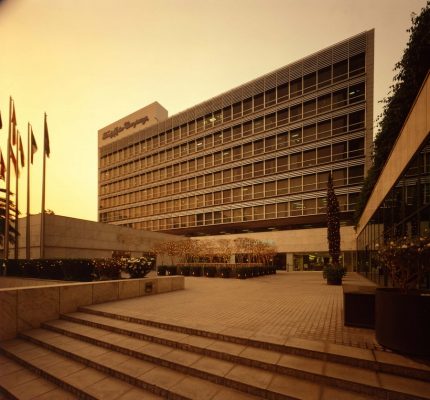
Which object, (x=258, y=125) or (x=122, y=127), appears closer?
(x=258, y=125)

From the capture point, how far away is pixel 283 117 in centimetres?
4303

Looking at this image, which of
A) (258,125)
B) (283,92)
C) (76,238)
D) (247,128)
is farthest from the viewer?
(247,128)

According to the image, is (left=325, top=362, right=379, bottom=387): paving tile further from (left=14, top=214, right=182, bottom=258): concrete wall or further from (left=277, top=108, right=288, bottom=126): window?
(left=277, top=108, right=288, bottom=126): window

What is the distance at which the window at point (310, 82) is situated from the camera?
40.5m

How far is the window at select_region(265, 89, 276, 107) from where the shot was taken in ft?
145

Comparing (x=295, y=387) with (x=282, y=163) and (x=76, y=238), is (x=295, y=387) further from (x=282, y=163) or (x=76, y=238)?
(x=282, y=163)

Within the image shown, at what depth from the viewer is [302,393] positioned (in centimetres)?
413

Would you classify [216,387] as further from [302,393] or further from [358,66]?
[358,66]

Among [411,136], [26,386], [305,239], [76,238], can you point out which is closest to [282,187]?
[305,239]

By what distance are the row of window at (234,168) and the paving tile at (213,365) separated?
3733cm

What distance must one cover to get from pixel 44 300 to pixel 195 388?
6348mm

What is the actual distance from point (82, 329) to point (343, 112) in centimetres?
4011

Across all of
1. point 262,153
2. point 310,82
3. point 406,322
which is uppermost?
point 310,82

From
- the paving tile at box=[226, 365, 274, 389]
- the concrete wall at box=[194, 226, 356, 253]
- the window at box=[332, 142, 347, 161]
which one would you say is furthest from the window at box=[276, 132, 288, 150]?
the paving tile at box=[226, 365, 274, 389]
